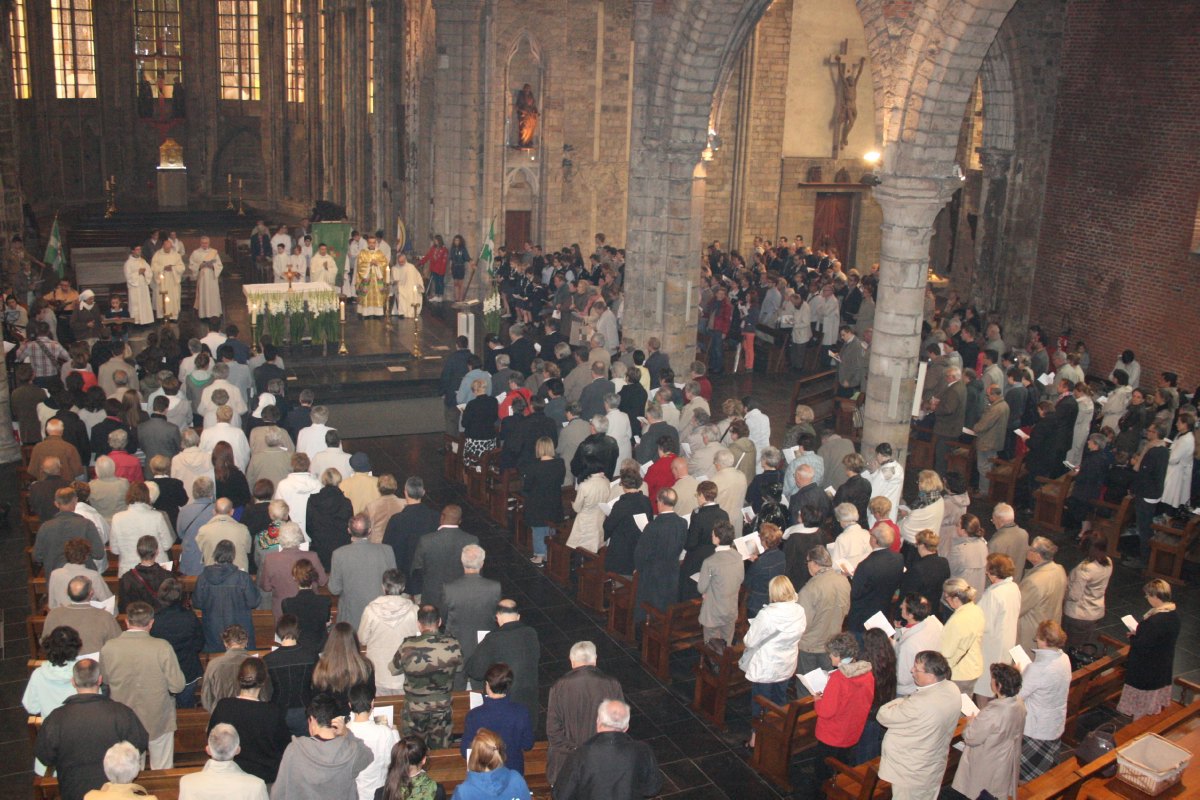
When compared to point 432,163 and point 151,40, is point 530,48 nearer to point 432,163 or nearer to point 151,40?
point 432,163

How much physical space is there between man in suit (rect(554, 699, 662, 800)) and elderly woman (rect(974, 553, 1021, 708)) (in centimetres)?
365

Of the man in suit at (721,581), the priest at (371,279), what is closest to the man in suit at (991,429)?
the man in suit at (721,581)

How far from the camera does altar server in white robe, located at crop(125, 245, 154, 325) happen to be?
67.4 ft

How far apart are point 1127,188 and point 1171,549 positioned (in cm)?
823

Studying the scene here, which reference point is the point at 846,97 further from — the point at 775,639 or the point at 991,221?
the point at 775,639

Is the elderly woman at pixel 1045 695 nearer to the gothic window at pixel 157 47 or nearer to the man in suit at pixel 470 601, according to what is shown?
the man in suit at pixel 470 601

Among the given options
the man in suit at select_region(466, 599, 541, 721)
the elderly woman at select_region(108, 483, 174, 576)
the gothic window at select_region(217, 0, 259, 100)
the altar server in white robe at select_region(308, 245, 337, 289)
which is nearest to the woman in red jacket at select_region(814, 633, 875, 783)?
the man in suit at select_region(466, 599, 541, 721)

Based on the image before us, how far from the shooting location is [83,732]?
6.75 meters

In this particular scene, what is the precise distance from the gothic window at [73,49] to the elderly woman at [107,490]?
2676cm

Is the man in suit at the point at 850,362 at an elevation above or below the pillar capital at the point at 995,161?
below

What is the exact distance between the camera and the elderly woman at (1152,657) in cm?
894

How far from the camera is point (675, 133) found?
18.8m

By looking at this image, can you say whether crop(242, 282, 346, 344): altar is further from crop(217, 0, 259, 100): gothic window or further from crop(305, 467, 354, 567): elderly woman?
crop(217, 0, 259, 100): gothic window

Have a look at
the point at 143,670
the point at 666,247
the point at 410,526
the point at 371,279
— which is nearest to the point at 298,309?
the point at 371,279
